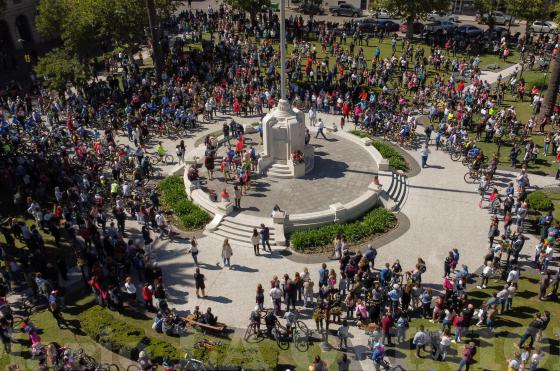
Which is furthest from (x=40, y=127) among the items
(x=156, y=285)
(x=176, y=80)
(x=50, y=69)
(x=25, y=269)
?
(x=156, y=285)

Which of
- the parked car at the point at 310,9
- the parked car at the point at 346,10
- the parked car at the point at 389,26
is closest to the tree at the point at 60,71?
the parked car at the point at 310,9

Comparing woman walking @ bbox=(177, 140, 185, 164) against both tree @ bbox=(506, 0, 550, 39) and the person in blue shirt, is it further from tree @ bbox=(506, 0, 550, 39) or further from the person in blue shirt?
tree @ bbox=(506, 0, 550, 39)

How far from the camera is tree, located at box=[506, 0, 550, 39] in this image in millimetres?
43312

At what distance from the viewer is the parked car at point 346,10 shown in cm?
6169

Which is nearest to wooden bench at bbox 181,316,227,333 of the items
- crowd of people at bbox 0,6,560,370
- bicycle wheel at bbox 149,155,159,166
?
crowd of people at bbox 0,6,560,370

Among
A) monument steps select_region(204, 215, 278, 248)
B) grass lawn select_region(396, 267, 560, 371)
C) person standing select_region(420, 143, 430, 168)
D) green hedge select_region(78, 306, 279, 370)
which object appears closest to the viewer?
green hedge select_region(78, 306, 279, 370)

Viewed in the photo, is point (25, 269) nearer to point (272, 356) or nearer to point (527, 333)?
point (272, 356)

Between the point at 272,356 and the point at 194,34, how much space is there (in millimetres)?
42469

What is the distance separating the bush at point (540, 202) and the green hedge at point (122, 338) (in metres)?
17.8

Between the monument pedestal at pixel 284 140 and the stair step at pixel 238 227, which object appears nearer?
the stair step at pixel 238 227

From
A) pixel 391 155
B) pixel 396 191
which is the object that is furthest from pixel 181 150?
pixel 396 191

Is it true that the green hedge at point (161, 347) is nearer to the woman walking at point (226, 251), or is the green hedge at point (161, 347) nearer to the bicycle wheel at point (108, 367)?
the bicycle wheel at point (108, 367)

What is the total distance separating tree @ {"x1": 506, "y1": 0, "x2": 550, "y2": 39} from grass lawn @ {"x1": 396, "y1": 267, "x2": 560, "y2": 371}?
33.2 metres

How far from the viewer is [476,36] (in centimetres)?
4900
